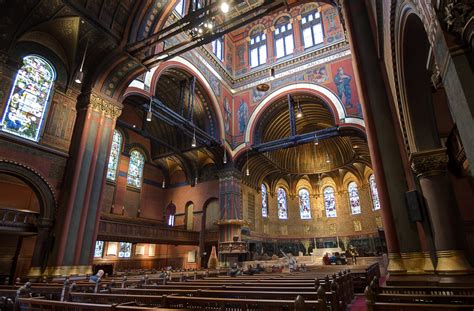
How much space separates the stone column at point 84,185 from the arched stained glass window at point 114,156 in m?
7.47

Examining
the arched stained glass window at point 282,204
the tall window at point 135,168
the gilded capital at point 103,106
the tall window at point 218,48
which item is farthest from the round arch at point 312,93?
the gilded capital at point 103,106

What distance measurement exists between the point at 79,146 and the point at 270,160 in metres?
14.6

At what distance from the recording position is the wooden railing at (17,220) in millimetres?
8586

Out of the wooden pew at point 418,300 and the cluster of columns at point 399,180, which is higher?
the cluster of columns at point 399,180

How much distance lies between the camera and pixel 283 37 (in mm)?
21922

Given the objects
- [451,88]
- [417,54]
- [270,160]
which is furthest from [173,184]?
[451,88]

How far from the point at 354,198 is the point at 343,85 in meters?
12.3

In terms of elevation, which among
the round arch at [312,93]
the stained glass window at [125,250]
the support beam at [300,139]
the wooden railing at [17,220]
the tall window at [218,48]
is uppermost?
the tall window at [218,48]

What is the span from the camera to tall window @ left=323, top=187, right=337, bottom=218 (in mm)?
25844

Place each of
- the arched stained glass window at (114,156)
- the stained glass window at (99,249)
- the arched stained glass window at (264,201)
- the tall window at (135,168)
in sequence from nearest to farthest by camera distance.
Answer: the stained glass window at (99,249), the arched stained glass window at (114,156), the tall window at (135,168), the arched stained glass window at (264,201)

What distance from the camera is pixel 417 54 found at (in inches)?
227

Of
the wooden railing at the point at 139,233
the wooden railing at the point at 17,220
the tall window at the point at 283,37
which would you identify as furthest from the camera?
the tall window at the point at 283,37

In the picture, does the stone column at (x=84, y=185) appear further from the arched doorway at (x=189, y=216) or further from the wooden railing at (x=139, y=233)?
the arched doorway at (x=189, y=216)

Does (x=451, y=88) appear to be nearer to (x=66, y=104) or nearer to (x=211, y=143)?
(x=66, y=104)
